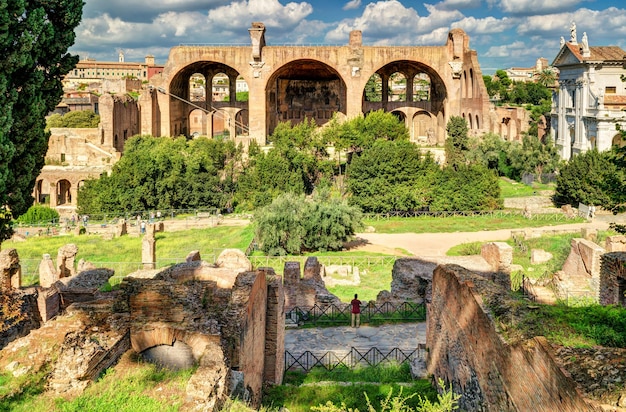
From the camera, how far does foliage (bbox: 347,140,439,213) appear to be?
27.3 metres

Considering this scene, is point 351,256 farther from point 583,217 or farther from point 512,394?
point 512,394

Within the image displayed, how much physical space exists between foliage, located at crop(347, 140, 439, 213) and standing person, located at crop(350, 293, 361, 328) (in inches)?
579

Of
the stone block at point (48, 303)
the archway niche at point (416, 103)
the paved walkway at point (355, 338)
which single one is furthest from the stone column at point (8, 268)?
the archway niche at point (416, 103)

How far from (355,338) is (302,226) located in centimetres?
979

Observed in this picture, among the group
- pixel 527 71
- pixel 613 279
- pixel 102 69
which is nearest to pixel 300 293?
pixel 613 279

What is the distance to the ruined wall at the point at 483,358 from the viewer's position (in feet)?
17.3

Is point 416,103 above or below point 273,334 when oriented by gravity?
above

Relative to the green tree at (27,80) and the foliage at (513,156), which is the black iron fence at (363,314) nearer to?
the green tree at (27,80)

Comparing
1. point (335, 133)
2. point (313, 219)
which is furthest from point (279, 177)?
point (313, 219)

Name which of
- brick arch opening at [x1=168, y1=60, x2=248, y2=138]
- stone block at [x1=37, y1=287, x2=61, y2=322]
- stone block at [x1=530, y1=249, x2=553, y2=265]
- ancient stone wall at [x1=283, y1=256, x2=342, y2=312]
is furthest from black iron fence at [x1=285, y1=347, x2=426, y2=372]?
brick arch opening at [x1=168, y1=60, x2=248, y2=138]

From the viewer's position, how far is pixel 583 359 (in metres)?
5.13

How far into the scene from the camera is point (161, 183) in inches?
1125

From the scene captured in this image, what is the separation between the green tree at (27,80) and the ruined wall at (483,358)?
6148mm

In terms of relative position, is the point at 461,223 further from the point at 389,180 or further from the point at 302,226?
the point at 302,226
